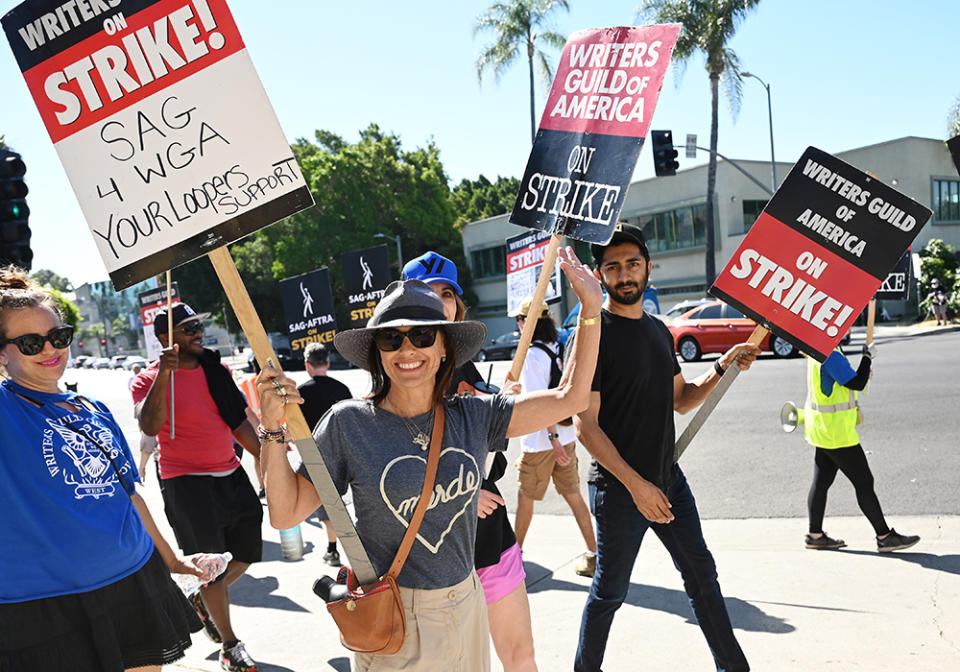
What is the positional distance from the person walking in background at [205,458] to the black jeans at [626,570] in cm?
185

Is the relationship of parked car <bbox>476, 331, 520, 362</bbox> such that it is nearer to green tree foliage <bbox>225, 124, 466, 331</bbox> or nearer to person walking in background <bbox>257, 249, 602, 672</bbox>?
green tree foliage <bbox>225, 124, 466, 331</bbox>

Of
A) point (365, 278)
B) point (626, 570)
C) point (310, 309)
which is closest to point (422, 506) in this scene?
point (626, 570)

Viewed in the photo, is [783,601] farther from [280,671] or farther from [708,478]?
[708,478]

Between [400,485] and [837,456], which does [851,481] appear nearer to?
[837,456]

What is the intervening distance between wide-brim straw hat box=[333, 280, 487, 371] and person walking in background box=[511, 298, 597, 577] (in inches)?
107

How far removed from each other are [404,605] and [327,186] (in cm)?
3943

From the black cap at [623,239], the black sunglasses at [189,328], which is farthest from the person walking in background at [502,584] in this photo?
the black sunglasses at [189,328]

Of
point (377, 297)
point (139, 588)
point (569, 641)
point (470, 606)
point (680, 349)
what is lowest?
point (680, 349)

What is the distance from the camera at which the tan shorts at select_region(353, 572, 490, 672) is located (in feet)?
7.14

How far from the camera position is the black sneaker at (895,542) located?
4895mm

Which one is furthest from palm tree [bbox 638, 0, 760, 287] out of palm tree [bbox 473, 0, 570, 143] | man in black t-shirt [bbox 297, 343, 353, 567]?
man in black t-shirt [bbox 297, 343, 353, 567]

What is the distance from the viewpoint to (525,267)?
9.45 metres

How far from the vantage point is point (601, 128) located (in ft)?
10.4


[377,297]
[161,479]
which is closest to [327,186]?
[377,297]
